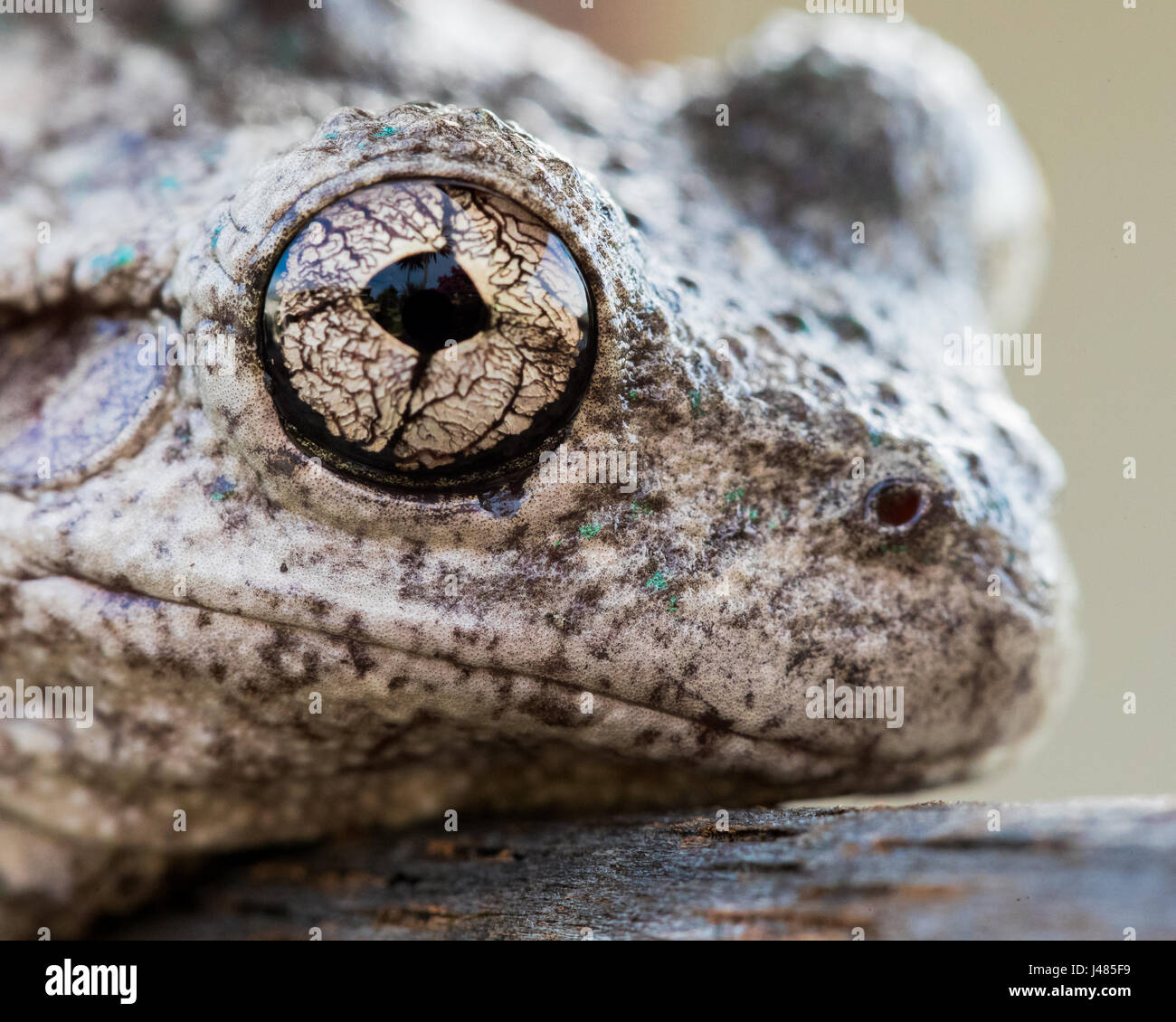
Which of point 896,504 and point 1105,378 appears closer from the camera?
point 896,504

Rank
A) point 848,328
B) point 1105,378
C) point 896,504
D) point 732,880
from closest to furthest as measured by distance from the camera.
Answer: point 732,880 → point 896,504 → point 848,328 → point 1105,378

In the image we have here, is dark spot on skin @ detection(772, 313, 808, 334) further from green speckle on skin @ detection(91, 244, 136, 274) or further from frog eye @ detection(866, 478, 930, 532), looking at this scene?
green speckle on skin @ detection(91, 244, 136, 274)

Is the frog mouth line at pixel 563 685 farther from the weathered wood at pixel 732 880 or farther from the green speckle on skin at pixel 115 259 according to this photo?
the green speckle on skin at pixel 115 259

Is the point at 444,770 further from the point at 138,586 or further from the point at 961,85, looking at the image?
the point at 961,85

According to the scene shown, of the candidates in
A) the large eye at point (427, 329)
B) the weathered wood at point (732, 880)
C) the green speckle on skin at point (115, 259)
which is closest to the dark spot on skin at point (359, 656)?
the large eye at point (427, 329)

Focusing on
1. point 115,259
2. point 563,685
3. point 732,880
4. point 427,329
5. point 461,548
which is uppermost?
point 115,259

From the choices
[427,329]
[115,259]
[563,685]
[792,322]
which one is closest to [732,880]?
[563,685]

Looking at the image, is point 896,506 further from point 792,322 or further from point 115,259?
point 115,259
